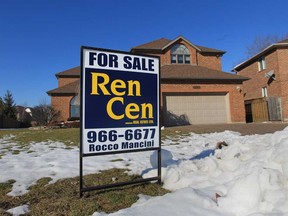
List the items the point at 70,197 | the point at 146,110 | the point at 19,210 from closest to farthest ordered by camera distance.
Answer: the point at 19,210 → the point at 70,197 → the point at 146,110

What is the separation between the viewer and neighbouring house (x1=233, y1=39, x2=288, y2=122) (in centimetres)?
2166

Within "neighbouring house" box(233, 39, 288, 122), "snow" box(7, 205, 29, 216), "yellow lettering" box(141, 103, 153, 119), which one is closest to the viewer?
"snow" box(7, 205, 29, 216)

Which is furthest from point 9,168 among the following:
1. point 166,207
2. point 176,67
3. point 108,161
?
point 176,67

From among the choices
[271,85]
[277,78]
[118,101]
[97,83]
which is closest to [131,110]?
[118,101]

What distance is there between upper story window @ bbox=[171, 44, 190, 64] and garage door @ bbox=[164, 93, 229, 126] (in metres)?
5.14

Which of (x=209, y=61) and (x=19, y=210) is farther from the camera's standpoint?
(x=209, y=61)

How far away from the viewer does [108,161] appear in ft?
18.7

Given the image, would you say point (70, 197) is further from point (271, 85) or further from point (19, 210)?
point (271, 85)

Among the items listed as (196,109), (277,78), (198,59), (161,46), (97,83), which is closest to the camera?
(97,83)

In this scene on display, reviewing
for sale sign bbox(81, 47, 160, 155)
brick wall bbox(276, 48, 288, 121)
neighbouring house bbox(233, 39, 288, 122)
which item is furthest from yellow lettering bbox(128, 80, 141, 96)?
brick wall bbox(276, 48, 288, 121)

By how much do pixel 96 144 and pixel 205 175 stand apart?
5.70ft

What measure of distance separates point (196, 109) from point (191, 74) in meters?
2.85

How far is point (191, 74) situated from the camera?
20.7m

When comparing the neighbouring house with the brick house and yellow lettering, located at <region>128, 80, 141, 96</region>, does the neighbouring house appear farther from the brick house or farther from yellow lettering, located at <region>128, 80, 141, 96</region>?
yellow lettering, located at <region>128, 80, 141, 96</region>
